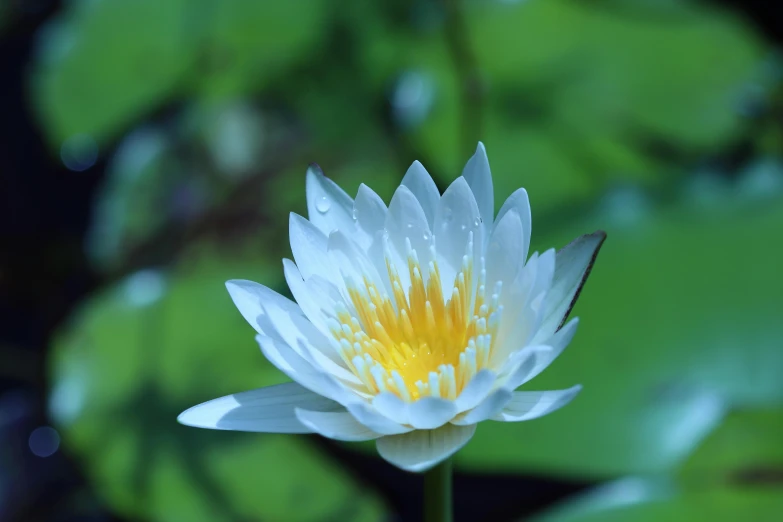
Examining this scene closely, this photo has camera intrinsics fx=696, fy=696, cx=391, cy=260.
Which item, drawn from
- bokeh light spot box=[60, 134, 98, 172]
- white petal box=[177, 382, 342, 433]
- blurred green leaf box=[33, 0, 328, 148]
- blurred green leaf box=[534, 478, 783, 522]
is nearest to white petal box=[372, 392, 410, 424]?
white petal box=[177, 382, 342, 433]

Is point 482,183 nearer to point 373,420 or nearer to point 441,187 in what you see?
point 373,420

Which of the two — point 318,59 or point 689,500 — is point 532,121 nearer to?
point 318,59

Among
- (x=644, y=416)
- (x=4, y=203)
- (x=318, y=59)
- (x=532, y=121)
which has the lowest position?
(x=644, y=416)

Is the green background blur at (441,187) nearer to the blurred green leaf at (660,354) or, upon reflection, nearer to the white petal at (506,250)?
the blurred green leaf at (660,354)

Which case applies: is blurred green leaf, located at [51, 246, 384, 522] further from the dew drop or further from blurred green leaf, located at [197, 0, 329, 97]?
the dew drop

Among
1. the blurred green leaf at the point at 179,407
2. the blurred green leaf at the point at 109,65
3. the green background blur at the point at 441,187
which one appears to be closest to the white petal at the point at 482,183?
the green background blur at the point at 441,187

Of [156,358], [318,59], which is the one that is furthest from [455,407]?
[318,59]

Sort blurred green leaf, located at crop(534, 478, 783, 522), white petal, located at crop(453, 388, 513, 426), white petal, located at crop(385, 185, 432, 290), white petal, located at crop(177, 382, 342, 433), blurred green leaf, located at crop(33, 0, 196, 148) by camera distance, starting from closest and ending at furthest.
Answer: white petal, located at crop(453, 388, 513, 426) → white petal, located at crop(177, 382, 342, 433) → white petal, located at crop(385, 185, 432, 290) → blurred green leaf, located at crop(534, 478, 783, 522) → blurred green leaf, located at crop(33, 0, 196, 148)

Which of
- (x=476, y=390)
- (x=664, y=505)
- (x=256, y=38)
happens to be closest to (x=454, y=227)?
(x=476, y=390)
